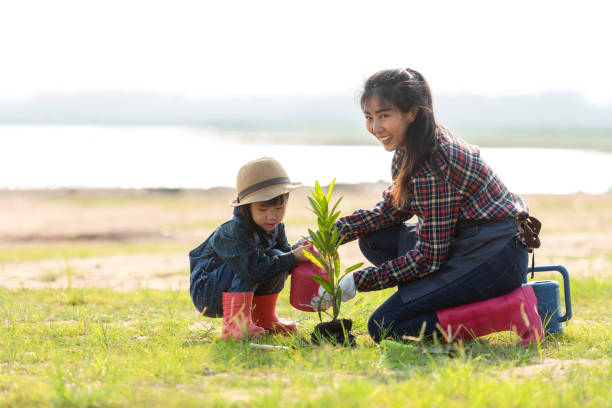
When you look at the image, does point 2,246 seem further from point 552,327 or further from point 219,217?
point 552,327

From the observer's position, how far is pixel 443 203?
3926 mm

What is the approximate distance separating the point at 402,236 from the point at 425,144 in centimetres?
71

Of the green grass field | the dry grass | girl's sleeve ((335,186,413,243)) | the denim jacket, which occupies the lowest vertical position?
the dry grass

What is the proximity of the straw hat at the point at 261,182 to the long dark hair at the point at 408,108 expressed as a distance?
694mm

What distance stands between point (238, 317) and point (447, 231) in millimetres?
1424

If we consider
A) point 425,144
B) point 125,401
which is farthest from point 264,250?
point 125,401

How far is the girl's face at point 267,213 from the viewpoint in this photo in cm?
428

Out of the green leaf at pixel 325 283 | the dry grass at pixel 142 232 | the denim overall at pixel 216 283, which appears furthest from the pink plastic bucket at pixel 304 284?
the dry grass at pixel 142 232

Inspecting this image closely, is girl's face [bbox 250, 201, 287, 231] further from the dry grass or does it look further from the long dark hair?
the dry grass

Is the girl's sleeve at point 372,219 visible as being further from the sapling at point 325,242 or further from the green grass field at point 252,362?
the green grass field at point 252,362

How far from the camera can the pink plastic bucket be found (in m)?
4.30

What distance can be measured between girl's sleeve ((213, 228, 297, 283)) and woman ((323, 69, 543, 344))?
626 millimetres

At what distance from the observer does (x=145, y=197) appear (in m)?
20.5

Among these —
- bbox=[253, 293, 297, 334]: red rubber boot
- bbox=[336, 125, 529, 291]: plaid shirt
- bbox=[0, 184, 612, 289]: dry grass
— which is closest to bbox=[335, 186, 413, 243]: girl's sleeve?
bbox=[336, 125, 529, 291]: plaid shirt
